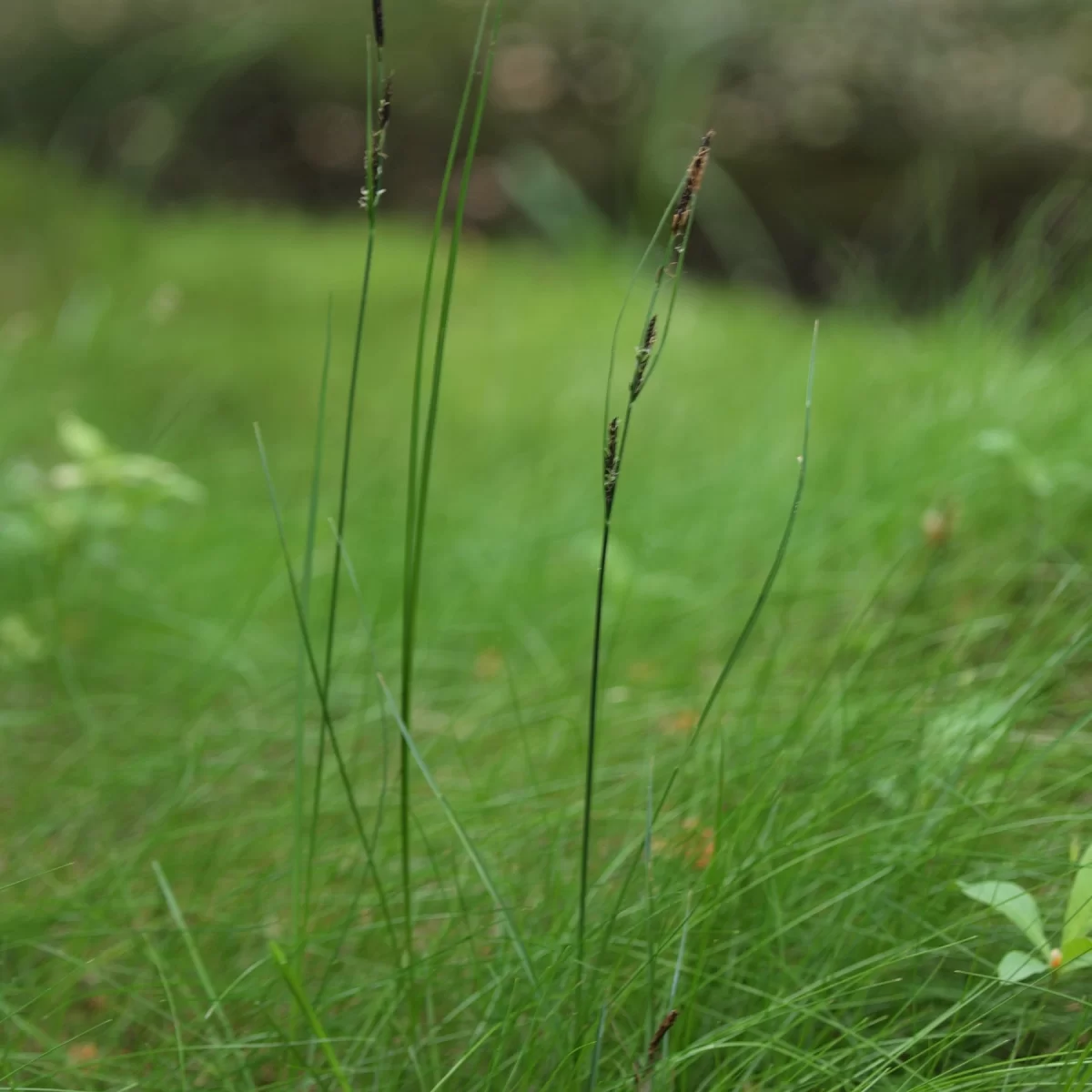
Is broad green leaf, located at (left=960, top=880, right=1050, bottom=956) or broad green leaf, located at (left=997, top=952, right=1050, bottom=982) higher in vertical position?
broad green leaf, located at (left=960, top=880, right=1050, bottom=956)

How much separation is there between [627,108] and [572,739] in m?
3.28

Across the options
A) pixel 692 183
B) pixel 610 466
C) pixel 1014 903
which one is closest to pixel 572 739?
pixel 1014 903

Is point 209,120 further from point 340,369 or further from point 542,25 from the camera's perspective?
point 340,369

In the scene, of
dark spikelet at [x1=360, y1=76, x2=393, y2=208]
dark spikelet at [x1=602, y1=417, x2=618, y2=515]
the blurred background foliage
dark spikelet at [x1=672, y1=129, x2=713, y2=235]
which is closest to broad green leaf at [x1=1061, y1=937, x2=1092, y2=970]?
dark spikelet at [x1=602, y1=417, x2=618, y2=515]

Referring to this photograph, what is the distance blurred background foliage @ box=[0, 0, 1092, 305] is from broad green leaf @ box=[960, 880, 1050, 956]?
3269mm

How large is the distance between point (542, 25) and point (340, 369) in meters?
1.87

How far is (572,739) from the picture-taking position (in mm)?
1323

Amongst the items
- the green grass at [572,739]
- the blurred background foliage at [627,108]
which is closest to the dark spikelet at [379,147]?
the green grass at [572,739]

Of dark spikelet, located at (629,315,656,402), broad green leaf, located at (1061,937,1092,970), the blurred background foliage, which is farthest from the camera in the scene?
the blurred background foliage

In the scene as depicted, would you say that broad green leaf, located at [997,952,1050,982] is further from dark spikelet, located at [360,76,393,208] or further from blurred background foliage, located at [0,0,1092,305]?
blurred background foliage, located at [0,0,1092,305]

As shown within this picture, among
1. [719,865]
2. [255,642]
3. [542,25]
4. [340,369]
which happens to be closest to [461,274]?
[340,369]

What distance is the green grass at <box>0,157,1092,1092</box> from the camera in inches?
33.7

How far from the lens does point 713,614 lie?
1.59m

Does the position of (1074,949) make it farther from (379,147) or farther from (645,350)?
(379,147)
